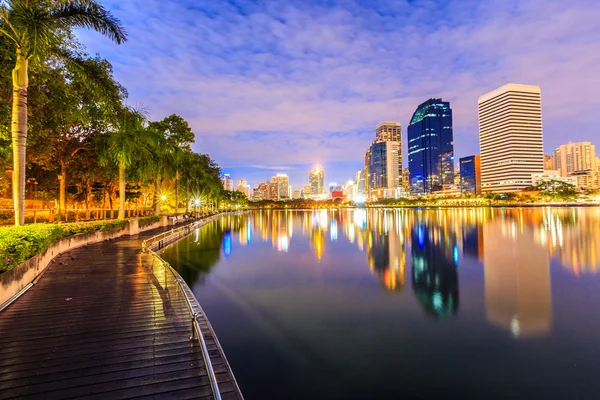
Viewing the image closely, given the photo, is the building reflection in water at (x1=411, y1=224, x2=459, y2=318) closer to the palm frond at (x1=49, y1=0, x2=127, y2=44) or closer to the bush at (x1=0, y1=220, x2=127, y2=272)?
the bush at (x1=0, y1=220, x2=127, y2=272)

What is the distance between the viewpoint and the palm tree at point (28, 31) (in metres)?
13.2

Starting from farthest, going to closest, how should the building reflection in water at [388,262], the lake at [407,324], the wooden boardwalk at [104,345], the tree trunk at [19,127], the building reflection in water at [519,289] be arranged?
the building reflection in water at [388,262] < the tree trunk at [19,127] < the building reflection in water at [519,289] < the lake at [407,324] < the wooden boardwalk at [104,345]

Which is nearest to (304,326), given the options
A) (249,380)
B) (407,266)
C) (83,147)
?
(249,380)

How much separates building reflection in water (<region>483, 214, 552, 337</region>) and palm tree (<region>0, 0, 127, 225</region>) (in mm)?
21019

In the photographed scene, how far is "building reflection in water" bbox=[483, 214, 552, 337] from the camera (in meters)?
12.4

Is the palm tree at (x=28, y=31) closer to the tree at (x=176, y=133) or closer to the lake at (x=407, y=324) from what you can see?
the lake at (x=407, y=324)

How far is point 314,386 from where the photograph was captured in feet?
27.6

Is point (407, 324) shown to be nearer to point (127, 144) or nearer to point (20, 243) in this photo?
point (20, 243)

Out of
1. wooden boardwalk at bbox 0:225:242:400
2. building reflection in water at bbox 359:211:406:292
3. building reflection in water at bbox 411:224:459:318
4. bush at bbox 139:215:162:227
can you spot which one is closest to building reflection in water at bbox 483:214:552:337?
building reflection in water at bbox 411:224:459:318

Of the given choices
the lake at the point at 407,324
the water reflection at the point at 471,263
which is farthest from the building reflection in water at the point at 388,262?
the lake at the point at 407,324

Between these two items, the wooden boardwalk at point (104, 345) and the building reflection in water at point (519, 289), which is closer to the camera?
the wooden boardwalk at point (104, 345)

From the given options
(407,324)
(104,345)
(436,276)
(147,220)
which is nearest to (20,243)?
(104,345)

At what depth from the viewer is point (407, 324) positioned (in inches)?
484

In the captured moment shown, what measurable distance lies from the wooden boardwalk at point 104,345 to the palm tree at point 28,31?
20.4 feet
